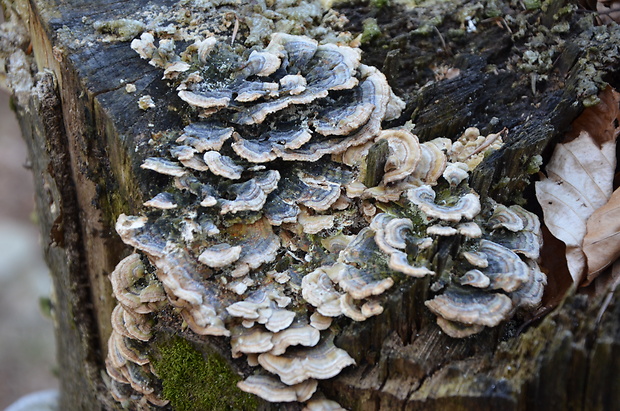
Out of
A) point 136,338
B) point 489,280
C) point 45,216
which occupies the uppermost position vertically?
point 489,280

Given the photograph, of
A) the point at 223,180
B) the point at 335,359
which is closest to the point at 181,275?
the point at 223,180

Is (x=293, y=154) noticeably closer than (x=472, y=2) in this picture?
Yes

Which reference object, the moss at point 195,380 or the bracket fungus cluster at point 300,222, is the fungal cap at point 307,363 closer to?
the bracket fungus cluster at point 300,222

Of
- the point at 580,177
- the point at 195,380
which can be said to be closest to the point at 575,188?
the point at 580,177

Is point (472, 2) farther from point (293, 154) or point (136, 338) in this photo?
point (136, 338)

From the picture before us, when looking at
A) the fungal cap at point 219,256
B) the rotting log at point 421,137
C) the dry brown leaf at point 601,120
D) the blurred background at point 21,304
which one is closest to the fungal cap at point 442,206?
the rotting log at point 421,137

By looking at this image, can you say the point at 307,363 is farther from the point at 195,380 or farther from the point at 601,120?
the point at 601,120
